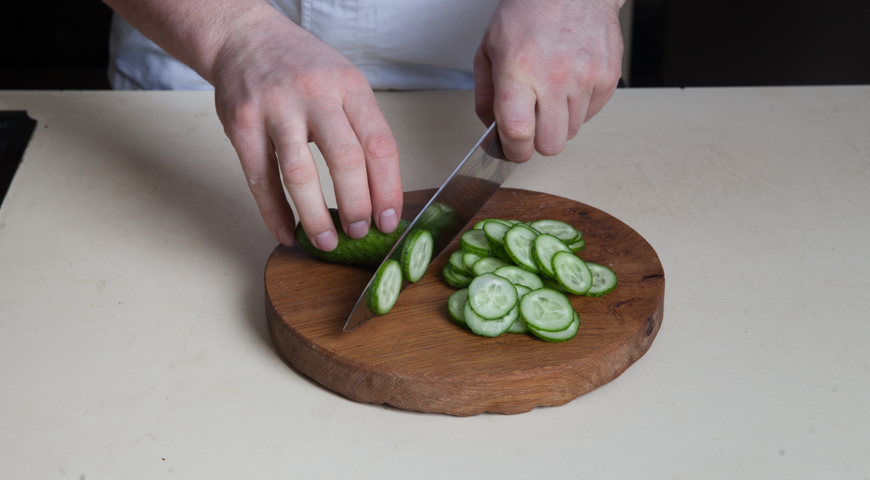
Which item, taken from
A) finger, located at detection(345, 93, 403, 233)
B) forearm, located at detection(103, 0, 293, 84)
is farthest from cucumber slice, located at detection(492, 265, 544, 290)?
forearm, located at detection(103, 0, 293, 84)

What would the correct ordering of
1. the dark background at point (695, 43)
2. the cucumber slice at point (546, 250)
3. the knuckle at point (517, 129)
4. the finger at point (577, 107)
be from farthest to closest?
the dark background at point (695, 43), the finger at point (577, 107), the knuckle at point (517, 129), the cucumber slice at point (546, 250)

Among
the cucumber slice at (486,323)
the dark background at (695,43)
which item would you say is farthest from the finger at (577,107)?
the dark background at (695,43)

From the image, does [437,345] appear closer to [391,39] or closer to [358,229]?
[358,229]

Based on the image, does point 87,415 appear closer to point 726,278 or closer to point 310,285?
point 310,285

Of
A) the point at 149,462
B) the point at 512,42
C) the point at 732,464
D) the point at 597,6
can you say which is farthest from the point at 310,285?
the point at 597,6

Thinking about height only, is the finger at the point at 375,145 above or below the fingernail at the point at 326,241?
above

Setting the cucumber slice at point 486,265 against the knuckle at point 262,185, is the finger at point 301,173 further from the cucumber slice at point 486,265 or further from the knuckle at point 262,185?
the cucumber slice at point 486,265

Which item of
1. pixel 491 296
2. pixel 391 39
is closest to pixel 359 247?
pixel 491 296

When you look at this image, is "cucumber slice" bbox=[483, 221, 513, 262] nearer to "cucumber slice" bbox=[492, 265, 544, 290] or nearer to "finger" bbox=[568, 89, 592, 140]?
"cucumber slice" bbox=[492, 265, 544, 290]
